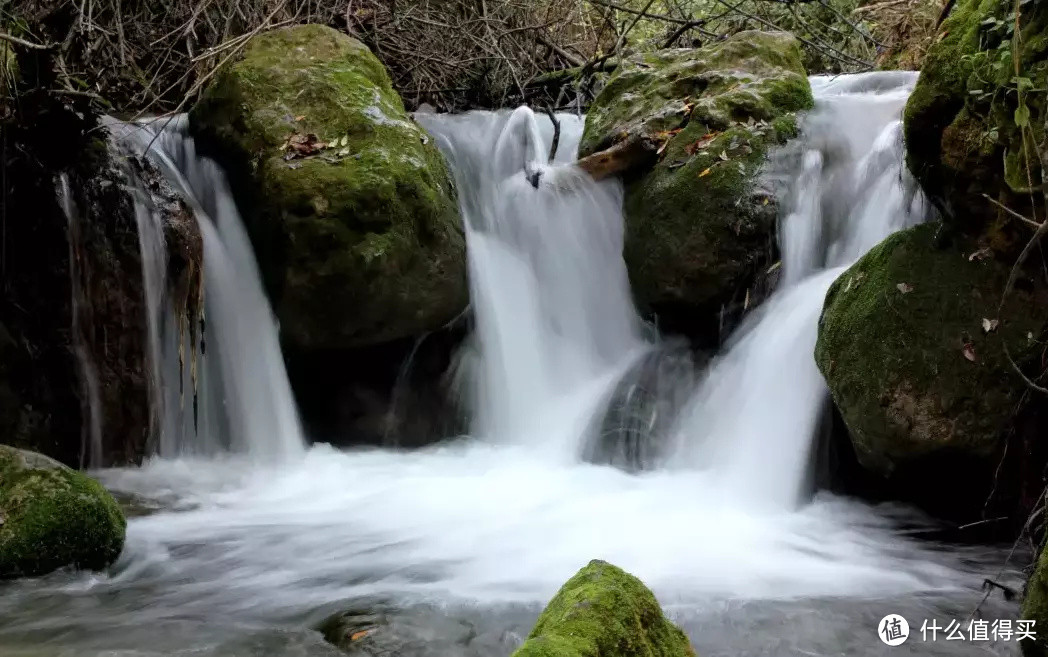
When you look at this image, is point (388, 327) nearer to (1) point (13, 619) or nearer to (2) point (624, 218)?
(2) point (624, 218)

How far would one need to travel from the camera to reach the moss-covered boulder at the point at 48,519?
3.54 m

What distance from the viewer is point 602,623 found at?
208 centimetres

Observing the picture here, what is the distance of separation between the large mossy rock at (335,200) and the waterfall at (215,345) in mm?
224

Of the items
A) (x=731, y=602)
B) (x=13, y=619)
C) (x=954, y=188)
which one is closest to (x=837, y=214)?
(x=954, y=188)

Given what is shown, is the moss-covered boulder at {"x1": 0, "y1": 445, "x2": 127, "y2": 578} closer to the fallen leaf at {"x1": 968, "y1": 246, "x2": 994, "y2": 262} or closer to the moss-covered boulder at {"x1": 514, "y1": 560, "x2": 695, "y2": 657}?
the moss-covered boulder at {"x1": 514, "y1": 560, "x2": 695, "y2": 657}

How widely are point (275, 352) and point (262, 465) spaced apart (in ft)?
2.57

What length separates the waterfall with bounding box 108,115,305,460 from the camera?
571 cm

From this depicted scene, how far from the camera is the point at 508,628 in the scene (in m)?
3.29

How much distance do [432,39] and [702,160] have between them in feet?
12.4

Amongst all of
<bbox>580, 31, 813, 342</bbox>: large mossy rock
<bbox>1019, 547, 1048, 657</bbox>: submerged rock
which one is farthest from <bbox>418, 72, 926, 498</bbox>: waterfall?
<bbox>1019, 547, 1048, 657</bbox>: submerged rock

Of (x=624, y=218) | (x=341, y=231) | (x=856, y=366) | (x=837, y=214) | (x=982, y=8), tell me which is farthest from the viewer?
(x=624, y=218)

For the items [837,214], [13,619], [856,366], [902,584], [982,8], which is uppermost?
[982,8]

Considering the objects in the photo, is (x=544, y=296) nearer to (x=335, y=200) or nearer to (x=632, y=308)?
(x=632, y=308)

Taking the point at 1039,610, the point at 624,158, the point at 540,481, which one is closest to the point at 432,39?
the point at 624,158
